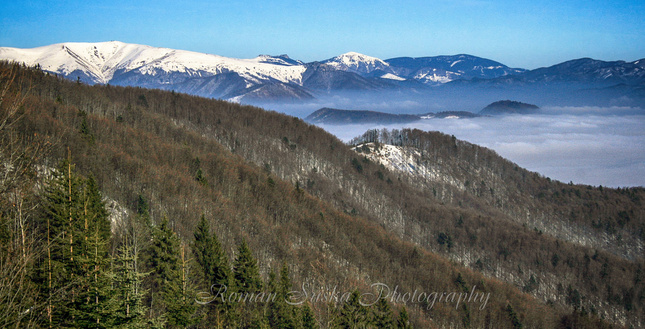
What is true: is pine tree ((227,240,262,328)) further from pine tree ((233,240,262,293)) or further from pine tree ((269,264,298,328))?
pine tree ((269,264,298,328))

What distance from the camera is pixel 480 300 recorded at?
11119 centimetres

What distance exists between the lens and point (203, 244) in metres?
43.8

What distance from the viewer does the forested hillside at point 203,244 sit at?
16.2 m

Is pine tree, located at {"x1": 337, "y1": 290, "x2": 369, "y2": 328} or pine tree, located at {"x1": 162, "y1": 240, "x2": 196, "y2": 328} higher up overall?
pine tree, located at {"x1": 162, "y1": 240, "x2": 196, "y2": 328}

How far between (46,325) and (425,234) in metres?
184

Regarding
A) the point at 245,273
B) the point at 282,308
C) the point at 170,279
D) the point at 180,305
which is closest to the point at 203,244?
the point at 245,273

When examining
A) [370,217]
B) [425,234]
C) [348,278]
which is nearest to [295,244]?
[348,278]

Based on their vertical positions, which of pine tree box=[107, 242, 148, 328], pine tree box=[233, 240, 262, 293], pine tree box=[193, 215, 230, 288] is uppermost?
pine tree box=[107, 242, 148, 328]

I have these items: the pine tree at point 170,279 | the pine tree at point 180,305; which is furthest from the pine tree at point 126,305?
the pine tree at point 180,305

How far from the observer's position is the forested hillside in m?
16.2

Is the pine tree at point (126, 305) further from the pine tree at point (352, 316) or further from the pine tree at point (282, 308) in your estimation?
the pine tree at point (352, 316)

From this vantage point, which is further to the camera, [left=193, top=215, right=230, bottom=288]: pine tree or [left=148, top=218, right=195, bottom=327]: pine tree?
[left=193, top=215, right=230, bottom=288]: pine tree

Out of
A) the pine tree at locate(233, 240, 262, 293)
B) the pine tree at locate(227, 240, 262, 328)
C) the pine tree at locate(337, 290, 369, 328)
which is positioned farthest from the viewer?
the pine tree at locate(233, 240, 262, 293)

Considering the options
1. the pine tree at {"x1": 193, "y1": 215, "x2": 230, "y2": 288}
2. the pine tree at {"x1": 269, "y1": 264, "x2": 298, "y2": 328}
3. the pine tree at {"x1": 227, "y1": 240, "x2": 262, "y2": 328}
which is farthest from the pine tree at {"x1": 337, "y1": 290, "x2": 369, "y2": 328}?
the pine tree at {"x1": 193, "y1": 215, "x2": 230, "y2": 288}
